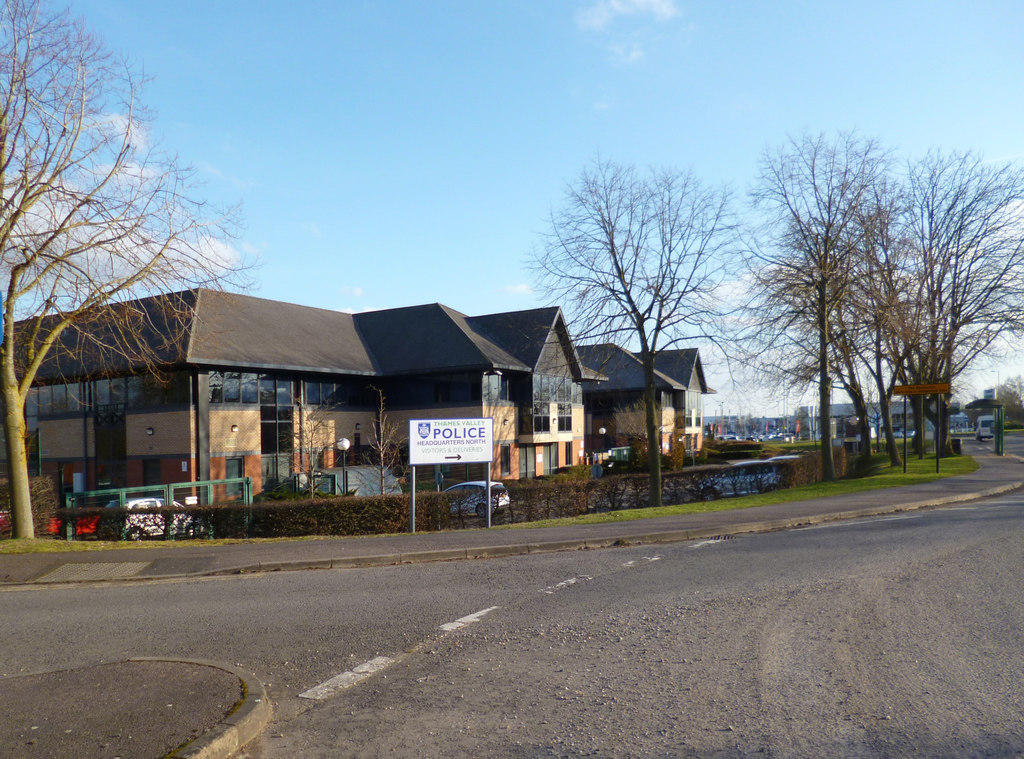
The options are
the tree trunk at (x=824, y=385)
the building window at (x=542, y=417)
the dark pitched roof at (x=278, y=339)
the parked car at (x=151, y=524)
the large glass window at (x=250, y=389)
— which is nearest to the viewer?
the parked car at (x=151, y=524)

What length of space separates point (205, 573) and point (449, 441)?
24.2 feet

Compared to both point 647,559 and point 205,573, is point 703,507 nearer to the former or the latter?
point 647,559

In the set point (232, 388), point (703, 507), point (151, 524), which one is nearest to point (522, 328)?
point (232, 388)

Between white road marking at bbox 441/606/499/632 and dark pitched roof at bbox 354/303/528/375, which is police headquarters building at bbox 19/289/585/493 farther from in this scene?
white road marking at bbox 441/606/499/632

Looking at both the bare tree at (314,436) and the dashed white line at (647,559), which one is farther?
the bare tree at (314,436)

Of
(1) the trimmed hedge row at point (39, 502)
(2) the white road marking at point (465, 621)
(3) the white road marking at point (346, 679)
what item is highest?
(1) the trimmed hedge row at point (39, 502)

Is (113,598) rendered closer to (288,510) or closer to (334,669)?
(334,669)

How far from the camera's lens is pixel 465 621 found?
7.39 meters

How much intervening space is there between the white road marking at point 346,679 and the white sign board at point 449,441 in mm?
10649

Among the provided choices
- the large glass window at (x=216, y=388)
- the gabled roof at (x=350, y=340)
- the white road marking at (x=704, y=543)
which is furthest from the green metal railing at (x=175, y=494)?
the white road marking at (x=704, y=543)

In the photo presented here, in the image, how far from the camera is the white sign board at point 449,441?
1692 centimetres

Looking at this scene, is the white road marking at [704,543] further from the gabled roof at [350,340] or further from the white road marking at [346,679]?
the gabled roof at [350,340]

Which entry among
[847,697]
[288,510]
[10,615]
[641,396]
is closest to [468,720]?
[847,697]

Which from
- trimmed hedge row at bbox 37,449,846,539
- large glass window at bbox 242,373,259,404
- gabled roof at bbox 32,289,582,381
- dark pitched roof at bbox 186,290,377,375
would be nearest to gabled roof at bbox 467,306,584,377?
gabled roof at bbox 32,289,582,381
